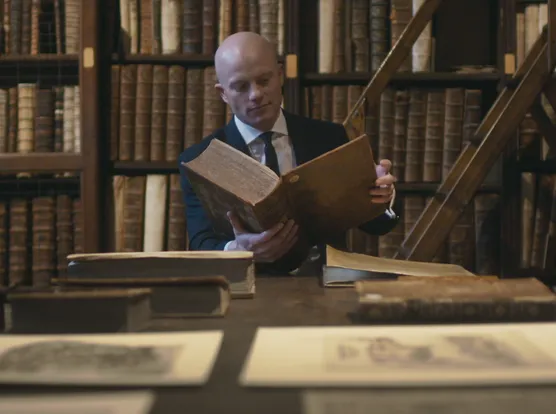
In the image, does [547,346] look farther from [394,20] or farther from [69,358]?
[394,20]

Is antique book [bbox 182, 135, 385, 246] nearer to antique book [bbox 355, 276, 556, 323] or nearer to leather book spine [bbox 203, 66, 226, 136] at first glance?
antique book [bbox 355, 276, 556, 323]

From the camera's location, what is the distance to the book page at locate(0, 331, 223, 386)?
0.56 meters

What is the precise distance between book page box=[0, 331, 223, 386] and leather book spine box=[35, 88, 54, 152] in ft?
Answer: 5.48

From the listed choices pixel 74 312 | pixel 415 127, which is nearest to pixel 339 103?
pixel 415 127

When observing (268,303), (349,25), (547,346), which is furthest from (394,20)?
(547,346)

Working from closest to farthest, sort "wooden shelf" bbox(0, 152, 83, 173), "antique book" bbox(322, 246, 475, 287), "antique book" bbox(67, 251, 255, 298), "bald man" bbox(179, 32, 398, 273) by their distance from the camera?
1. "antique book" bbox(67, 251, 255, 298)
2. "antique book" bbox(322, 246, 475, 287)
3. "bald man" bbox(179, 32, 398, 273)
4. "wooden shelf" bbox(0, 152, 83, 173)

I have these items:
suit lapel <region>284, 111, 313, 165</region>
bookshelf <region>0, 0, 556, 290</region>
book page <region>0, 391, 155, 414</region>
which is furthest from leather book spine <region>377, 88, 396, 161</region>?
book page <region>0, 391, 155, 414</region>

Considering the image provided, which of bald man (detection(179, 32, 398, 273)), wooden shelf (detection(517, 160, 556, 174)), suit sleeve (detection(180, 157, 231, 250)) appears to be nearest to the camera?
suit sleeve (detection(180, 157, 231, 250))

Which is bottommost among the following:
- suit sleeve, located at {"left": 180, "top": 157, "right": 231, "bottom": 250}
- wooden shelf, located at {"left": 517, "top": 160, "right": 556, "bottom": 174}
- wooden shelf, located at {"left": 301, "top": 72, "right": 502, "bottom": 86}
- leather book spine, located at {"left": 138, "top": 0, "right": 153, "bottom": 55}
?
suit sleeve, located at {"left": 180, "top": 157, "right": 231, "bottom": 250}

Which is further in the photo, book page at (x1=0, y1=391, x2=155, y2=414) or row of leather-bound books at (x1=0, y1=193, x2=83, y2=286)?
row of leather-bound books at (x1=0, y1=193, x2=83, y2=286)

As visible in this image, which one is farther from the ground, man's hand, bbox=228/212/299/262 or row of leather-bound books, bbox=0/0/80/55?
row of leather-bound books, bbox=0/0/80/55

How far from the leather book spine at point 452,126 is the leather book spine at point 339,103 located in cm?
37

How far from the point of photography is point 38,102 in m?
2.27

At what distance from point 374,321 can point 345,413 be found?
1.10 feet
